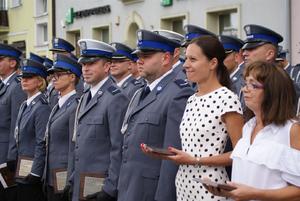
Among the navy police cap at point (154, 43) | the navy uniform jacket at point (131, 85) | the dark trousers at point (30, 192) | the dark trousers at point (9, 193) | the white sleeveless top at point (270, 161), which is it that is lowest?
the dark trousers at point (9, 193)

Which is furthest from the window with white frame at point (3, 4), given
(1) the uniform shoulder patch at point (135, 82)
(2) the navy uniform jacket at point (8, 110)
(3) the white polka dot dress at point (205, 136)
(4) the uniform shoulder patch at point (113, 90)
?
(3) the white polka dot dress at point (205, 136)

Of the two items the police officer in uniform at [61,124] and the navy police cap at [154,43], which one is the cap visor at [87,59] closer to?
the police officer in uniform at [61,124]

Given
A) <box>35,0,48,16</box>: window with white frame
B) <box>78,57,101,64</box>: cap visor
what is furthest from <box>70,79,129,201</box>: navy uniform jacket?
<box>35,0,48,16</box>: window with white frame

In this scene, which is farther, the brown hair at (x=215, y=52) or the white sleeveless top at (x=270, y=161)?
the brown hair at (x=215, y=52)

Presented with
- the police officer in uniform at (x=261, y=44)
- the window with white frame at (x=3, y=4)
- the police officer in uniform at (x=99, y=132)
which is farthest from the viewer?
the window with white frame at (x=3, y=4)

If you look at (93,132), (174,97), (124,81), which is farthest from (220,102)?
(124,81)

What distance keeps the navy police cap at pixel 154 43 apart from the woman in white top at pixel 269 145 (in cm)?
130

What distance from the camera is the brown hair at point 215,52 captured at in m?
4.45

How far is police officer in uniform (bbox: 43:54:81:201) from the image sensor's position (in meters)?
6.25

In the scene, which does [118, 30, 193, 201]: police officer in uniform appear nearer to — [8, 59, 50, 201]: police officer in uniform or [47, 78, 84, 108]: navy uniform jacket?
[47, 78, 84, 108]: navy uniform jacket

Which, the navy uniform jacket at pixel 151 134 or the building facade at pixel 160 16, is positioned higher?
the building facade at pixel 160 16

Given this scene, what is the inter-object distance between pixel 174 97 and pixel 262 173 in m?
1.22

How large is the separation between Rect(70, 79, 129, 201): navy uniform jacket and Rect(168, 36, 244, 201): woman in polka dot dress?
1.09 metres

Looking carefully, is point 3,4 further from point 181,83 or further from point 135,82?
point 181,83
